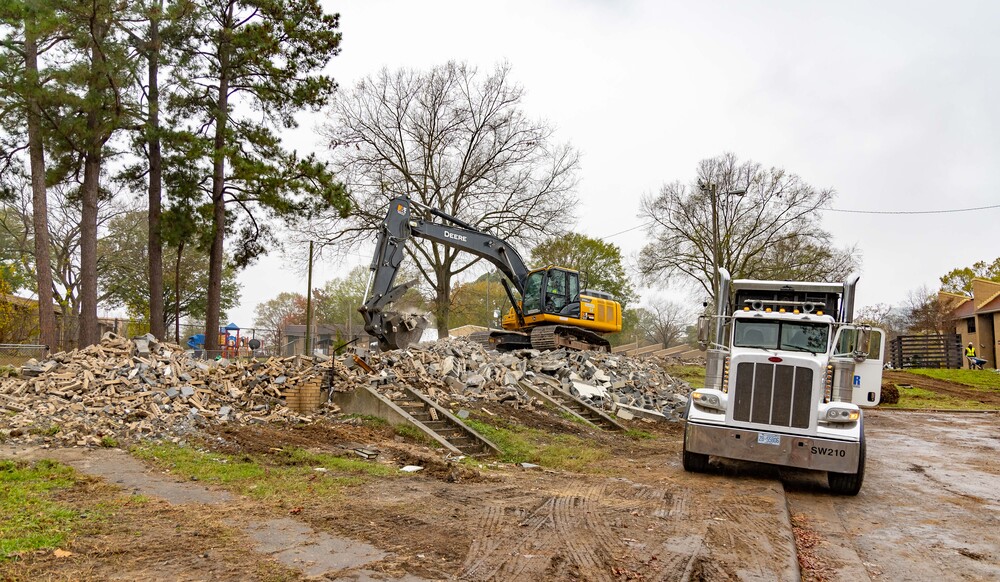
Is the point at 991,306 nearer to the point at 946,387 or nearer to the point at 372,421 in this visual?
the point at 946,387

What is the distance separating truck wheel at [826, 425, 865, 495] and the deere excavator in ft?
35.5

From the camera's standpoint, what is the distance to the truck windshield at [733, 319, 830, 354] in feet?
33.7

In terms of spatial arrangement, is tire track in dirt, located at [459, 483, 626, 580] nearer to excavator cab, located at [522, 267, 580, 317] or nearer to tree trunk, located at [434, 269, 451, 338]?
excavator cab, located at [522, 267, 580, 317]

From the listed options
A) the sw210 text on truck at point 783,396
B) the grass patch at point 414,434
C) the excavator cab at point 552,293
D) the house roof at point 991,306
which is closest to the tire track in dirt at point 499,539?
the sw210 text on truck at point 783,396

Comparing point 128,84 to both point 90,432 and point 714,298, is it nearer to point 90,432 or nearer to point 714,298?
point 90,432

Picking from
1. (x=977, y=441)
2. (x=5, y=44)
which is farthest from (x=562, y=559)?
(x=5, y=44)

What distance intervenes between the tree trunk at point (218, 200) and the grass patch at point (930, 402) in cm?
2252

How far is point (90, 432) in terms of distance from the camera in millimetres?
10984

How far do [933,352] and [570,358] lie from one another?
29.8 meters

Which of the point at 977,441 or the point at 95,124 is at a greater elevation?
the point at 95,124

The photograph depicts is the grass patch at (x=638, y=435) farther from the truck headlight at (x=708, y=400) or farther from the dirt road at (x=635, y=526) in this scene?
the truck headlight at (x=708, y=400)

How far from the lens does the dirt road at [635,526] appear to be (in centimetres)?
529

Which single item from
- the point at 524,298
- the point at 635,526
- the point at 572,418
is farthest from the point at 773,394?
the point at 524,298

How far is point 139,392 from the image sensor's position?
1277 cm
